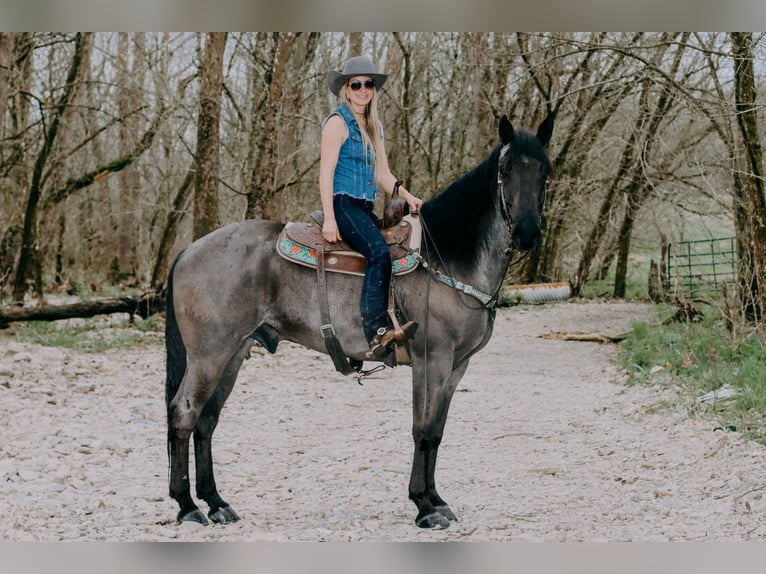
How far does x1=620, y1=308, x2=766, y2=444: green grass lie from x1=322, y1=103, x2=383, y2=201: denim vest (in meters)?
3.01

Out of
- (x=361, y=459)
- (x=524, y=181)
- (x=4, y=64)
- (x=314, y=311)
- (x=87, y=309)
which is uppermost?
(x=4, y=64)

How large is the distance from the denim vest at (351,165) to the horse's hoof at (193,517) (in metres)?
1.71

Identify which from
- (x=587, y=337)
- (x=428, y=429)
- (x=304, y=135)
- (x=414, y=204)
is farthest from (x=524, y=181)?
(x=304, y=135)

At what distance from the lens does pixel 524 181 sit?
3.43 meters

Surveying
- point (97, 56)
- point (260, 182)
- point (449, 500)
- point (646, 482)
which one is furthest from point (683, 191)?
point (97, 56)

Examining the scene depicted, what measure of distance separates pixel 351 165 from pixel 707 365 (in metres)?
4.19

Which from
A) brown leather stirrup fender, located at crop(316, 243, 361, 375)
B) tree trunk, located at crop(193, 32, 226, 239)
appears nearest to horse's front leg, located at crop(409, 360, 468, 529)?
brown leather stirrup fender, located at crop(316, 243, 361, 375)

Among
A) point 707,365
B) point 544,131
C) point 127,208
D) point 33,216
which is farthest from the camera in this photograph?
point 127,208

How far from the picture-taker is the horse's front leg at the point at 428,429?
143 inches

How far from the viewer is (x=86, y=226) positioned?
1312 cm

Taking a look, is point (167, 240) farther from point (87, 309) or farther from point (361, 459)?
point (361, 459)

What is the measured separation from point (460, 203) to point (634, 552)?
1.91 meters

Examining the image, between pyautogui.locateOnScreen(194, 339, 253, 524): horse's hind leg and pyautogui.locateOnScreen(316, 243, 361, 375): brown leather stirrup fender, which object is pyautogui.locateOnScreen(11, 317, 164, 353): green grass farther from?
pyautogui.locateOnScreen(316, 243, 361, 375): brown leather stirrup fender

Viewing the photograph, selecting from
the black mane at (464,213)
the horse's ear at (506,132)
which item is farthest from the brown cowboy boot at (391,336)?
the horse's ear at (506,132)
